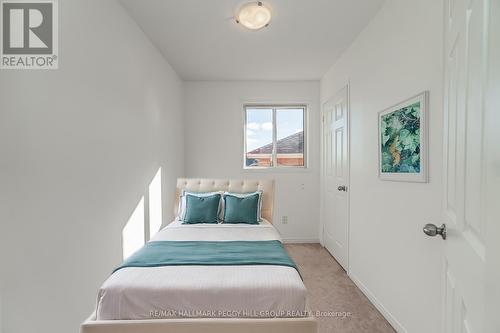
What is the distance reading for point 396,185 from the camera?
235cm

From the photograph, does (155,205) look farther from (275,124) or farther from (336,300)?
(275,124)

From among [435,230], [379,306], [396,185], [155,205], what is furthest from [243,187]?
[435,230]

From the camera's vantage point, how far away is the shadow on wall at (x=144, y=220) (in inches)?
107

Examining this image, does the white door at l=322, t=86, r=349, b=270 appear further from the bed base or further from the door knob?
the door knob

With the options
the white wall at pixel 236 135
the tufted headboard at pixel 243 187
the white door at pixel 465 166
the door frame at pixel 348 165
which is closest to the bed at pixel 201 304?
the white door at pixel 465 166

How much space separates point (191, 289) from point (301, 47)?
9.72 feet

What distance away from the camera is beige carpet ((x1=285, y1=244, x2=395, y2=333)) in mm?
2373

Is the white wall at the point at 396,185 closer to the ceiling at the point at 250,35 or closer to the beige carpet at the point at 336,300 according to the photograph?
the beige carpet at the point at 336,300

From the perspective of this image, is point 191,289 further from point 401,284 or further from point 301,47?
point 301,47

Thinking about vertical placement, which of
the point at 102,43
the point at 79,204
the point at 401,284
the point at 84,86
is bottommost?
the point at 401,284

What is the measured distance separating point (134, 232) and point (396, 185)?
236 cm

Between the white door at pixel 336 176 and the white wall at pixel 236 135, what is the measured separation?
0.38m

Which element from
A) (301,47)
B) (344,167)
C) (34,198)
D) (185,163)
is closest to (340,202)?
(344,167)

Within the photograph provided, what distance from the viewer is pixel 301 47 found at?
3518mm
